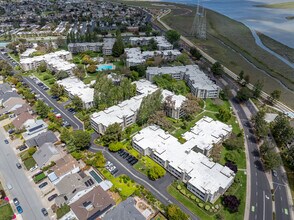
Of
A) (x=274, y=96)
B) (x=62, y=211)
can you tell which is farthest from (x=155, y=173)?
(x=274, y=96)

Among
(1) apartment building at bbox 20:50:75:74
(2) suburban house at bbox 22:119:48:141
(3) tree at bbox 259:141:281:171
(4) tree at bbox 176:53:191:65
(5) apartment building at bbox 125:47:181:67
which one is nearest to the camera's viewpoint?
(3) tree at bbox 259:141:281:171

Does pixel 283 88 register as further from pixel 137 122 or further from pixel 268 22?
pixel 268 22

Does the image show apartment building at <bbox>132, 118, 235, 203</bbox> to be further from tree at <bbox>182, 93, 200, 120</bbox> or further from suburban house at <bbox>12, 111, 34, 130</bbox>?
suburban house at <bbox>12, 111, 34, 130</bbox>

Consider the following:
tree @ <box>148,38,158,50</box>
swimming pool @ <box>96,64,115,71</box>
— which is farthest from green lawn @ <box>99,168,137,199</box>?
tree @ <box>148,38,158,50</box>

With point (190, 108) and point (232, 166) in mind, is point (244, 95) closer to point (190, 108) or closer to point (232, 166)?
point (190, 108)

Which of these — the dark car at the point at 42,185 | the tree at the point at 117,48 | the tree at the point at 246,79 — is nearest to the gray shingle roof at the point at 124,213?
the dark car at the point at 42,185

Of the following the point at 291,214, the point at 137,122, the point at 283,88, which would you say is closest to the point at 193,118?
the point at 137,122
